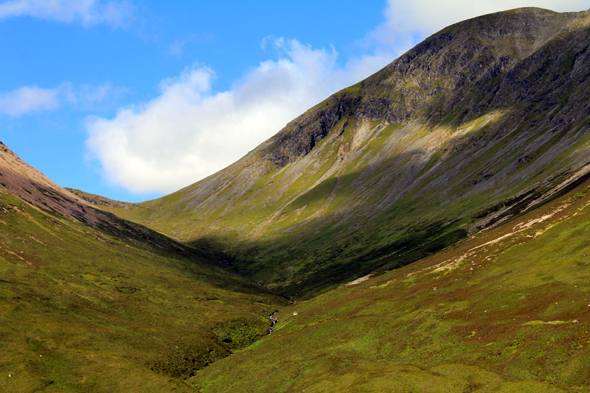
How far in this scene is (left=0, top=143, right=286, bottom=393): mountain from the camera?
71.6 metres

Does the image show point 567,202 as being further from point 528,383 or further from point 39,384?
point 39,384

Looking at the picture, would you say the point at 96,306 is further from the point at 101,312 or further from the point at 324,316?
the point at 324,316

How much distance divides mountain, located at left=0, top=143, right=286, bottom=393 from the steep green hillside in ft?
39.8

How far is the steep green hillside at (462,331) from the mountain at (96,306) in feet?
39.8

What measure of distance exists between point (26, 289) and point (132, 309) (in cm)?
2611

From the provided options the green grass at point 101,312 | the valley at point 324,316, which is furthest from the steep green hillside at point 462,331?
the green grass at point 101,312

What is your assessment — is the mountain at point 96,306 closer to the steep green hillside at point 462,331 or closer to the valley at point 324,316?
the valley at point 324,316

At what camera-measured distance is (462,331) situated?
68875 millimetres

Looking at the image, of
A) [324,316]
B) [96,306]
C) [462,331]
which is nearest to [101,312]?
[96,306]

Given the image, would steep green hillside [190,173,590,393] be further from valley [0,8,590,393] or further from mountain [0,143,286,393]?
mountain [0,143,286,393]

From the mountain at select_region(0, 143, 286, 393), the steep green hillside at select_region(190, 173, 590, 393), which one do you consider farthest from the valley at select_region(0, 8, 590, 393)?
the mountain at select_region(0, 143, 286, 393)

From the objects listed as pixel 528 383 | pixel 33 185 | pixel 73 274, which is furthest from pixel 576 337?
pixel 33 185

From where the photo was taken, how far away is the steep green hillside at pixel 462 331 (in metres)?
52.5

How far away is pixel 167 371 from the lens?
82375mm
